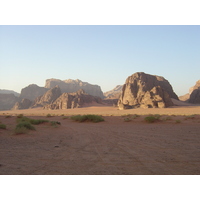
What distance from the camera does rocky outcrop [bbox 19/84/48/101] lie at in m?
116

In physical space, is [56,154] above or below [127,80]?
below

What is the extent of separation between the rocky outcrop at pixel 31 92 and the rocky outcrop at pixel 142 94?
7573 cm

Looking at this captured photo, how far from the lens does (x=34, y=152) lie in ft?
20.6

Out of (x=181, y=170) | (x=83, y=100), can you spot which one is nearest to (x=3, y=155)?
(x=181, y=170)

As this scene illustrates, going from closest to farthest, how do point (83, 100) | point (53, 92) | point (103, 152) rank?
1. point (103, 152)
2. point (83, 100)
3. point (53, 92)

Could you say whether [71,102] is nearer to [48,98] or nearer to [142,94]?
[48,98]

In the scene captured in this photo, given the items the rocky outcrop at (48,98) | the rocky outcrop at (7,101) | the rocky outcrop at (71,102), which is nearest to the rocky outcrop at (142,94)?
the rocky outcrop at (71,102)

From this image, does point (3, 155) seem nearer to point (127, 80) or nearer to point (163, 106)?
point (163, 106)

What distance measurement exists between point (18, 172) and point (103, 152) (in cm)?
278

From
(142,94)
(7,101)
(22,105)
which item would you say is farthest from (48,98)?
(142,94)

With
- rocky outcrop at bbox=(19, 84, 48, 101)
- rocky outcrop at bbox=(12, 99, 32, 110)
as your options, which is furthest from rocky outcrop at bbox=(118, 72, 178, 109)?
rocky outcrop at bbox=(19, 84, 48, 101)

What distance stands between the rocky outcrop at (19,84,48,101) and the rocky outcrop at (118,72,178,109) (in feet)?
248

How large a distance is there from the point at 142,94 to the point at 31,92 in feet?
290

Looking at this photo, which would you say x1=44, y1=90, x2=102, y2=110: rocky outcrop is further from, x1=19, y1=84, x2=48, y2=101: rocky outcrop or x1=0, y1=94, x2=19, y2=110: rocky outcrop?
x1=19, y1=84, x2=48, y2=101: rocky outcrop
